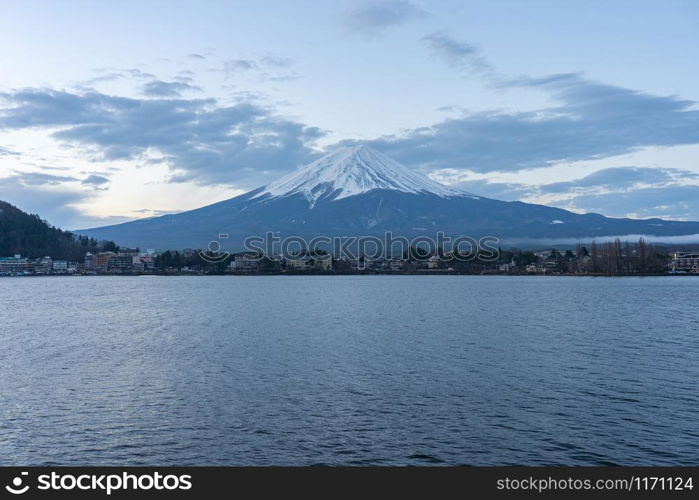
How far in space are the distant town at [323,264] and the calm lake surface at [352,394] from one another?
9411cm

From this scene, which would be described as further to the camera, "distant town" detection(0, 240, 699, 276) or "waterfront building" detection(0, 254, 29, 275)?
"waterfront building" detection(0, 254, 29, 275)

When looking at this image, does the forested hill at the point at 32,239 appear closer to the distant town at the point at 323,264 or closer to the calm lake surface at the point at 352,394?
the distant town at the point at 323,264

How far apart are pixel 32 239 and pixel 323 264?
61928 mm

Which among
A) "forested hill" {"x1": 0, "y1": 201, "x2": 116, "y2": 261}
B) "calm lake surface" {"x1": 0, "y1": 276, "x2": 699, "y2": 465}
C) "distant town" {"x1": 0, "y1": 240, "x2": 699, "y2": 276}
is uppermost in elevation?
"forested hill" {"x1": 0, "y1": 201, "x2": 116, "y2": 261}

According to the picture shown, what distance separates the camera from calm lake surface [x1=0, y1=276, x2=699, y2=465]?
1132 cm

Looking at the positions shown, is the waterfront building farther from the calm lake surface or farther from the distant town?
the calm lake surface

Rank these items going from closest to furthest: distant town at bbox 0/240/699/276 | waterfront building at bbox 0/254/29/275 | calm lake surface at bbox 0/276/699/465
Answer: calm lake surface at bbox 0/276/699/465 < distant town at bbox 0/240/699/276 < waterfront building at bbox 0/254/29/275

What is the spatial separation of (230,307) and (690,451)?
34868 millimetres

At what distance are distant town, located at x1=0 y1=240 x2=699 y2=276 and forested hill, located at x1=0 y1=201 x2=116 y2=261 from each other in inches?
111

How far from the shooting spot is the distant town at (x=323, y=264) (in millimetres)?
120750

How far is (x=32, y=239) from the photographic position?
461 ft

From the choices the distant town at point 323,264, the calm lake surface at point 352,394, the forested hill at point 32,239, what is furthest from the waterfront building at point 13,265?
the calm lake surface at point 352,394

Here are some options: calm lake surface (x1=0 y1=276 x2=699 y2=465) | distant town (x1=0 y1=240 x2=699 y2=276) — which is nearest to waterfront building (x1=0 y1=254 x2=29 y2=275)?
distant town (x1=0 y1=240 x2=699 y2=276)

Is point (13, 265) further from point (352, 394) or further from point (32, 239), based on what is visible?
point (352, 394)
